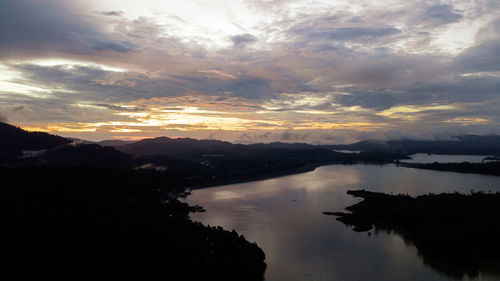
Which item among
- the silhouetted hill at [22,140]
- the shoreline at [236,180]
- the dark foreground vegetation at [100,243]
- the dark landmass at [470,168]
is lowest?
the shoreline at [236,180]

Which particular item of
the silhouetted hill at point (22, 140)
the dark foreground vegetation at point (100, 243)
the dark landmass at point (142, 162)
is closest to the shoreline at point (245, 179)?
the dark landmass at point (142, 162)

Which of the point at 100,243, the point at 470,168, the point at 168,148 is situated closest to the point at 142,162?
the point at 168,148

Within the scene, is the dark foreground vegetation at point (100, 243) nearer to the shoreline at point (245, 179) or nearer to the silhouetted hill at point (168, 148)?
the shoreline at point (245, 179)

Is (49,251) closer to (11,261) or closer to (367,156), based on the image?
(11,261)

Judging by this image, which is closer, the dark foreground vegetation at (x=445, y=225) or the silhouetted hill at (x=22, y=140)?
the dark foreground vegetation at (x=445, y=225)

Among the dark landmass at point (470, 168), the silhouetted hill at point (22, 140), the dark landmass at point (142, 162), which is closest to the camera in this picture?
the dark landmass at point (142, 162)

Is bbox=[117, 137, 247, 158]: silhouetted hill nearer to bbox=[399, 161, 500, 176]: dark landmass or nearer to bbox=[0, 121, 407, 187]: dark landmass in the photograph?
bbox=[0, 121, 407, 187]: dark landmass

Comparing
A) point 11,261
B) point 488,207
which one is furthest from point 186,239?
point 488,207
